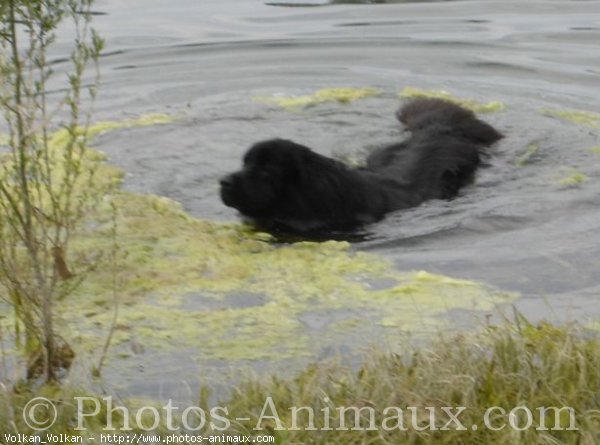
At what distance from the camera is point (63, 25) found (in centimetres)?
1362

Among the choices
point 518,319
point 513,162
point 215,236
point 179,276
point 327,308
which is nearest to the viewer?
point 518,319

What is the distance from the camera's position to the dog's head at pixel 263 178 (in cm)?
732

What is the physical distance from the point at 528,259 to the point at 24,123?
299cm

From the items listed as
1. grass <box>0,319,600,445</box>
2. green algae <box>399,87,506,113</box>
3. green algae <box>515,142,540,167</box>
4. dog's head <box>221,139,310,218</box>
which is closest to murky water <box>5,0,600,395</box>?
green algae <box>515,142,540,167</box>

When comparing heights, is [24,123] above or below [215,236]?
above

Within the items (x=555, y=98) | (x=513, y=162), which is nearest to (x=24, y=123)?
(x=513, y=162)

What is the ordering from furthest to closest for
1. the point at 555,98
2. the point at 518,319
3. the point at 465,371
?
the point at 555,98 < the point at 518,319 < the point at 465,371

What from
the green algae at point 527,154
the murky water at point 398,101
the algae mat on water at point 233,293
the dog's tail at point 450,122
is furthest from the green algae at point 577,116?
the algae mat on water at point 233,293

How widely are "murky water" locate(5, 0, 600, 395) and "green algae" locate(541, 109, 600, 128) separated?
0.08m

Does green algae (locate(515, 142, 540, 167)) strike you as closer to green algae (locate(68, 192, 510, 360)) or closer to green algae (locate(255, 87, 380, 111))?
green algae (locate(255, 87, 380, 111))

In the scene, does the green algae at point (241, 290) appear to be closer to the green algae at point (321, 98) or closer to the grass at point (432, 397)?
the grass at point (432, 397)

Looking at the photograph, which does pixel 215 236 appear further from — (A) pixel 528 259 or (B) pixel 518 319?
(B) pixel 518 319

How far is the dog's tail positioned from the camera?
877 cm

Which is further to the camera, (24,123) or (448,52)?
(448,52)
